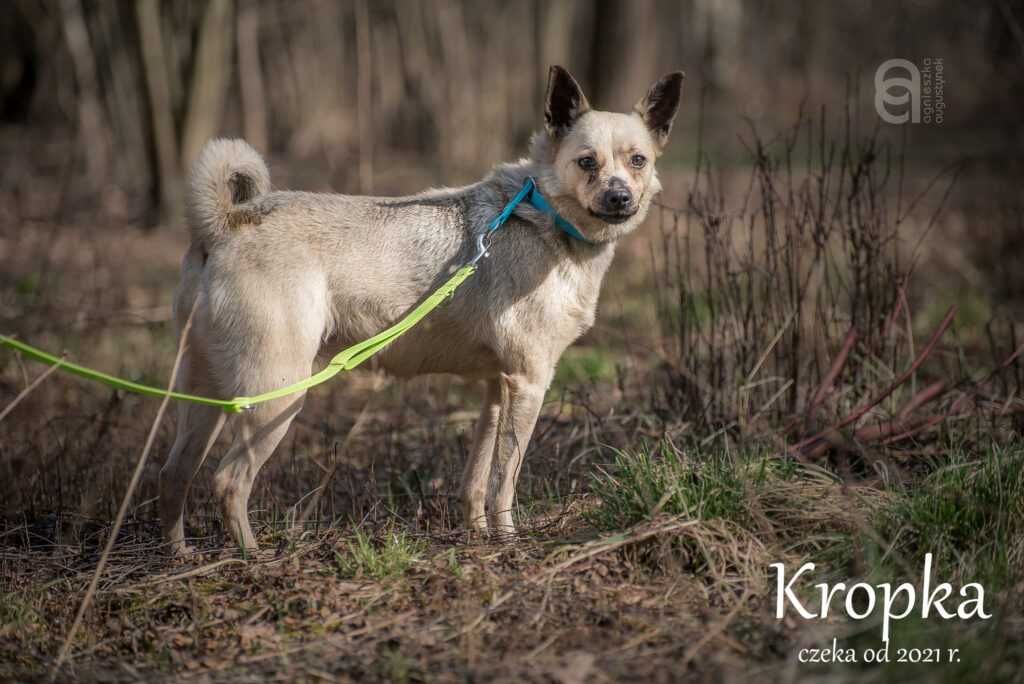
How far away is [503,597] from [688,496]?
0.84 m

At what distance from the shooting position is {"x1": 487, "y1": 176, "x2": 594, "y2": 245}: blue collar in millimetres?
4562

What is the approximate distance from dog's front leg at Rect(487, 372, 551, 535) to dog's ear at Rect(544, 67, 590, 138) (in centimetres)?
121

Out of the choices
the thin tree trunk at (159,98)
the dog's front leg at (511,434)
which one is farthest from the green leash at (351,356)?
the thin tree trunk at (159,98)

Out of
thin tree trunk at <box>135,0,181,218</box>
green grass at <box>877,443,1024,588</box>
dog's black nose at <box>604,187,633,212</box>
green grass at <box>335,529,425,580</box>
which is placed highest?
thin tree trunk at <box>135,0,181,218</box>

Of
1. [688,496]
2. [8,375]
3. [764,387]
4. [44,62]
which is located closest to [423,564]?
[688,496]

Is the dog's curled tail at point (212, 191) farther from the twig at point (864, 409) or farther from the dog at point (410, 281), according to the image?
the twig at point (864, 409)

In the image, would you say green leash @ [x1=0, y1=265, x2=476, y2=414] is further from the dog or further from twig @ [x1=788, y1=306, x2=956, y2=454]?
twig @ [x1=788, y1=306, x2=956, y2=454]

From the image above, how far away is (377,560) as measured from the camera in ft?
12.2

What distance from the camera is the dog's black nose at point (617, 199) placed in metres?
4.36

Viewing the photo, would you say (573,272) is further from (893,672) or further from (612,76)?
(612,76)

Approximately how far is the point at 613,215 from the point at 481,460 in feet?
4.26

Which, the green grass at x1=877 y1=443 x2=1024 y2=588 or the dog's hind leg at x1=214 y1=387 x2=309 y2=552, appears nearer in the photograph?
the green grass at x1=877 y1=443 x2=1024 y2=588

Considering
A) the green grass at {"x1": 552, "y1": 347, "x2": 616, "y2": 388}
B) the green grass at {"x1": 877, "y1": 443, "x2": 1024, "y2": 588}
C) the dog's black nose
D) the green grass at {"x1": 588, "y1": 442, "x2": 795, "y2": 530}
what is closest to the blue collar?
the dog's black nose

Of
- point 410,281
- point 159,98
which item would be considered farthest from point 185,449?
point 159,98
